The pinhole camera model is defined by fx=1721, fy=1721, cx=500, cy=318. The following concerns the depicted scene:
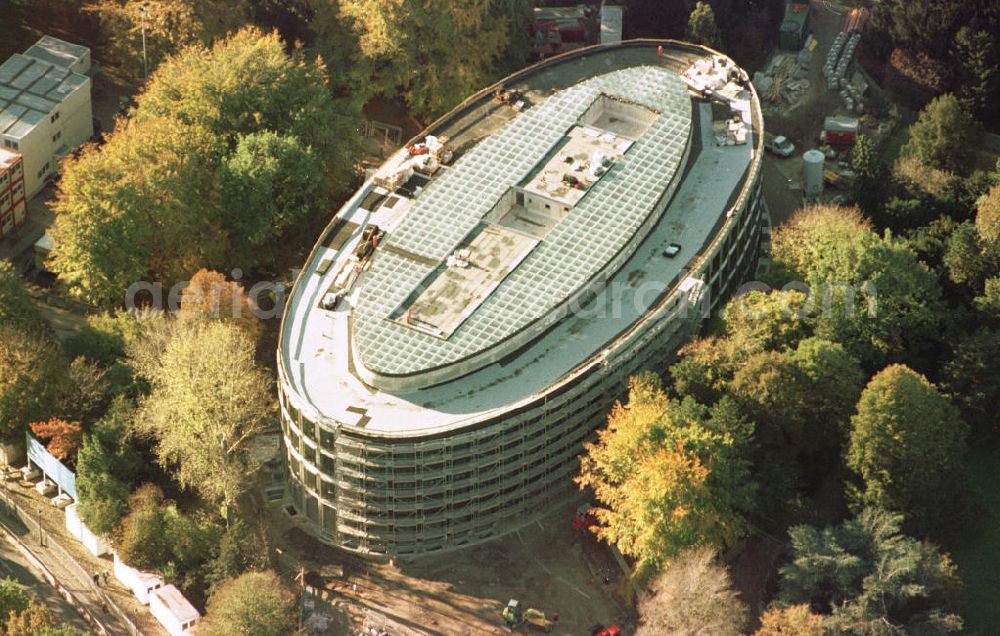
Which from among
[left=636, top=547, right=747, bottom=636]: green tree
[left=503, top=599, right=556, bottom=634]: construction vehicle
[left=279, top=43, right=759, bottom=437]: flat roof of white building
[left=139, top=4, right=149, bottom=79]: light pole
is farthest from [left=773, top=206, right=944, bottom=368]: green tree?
[left=139, top=4, right=149, bottom=79]: light pole

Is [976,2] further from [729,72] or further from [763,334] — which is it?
[763,334]

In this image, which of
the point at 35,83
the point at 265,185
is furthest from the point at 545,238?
the point at 35,83

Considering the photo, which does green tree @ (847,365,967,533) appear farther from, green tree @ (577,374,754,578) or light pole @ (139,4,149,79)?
Answer: light pole @ (139,4,149,79)

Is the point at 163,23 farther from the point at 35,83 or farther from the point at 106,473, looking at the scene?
the point at 106,473

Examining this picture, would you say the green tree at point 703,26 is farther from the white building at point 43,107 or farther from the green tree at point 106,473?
the green tree at point 106,473

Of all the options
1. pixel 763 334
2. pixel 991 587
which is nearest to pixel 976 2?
pixel 763 334

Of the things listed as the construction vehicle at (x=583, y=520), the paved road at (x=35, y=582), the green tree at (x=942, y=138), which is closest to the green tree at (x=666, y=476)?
the construction vehicle at (x=583, y=520)
